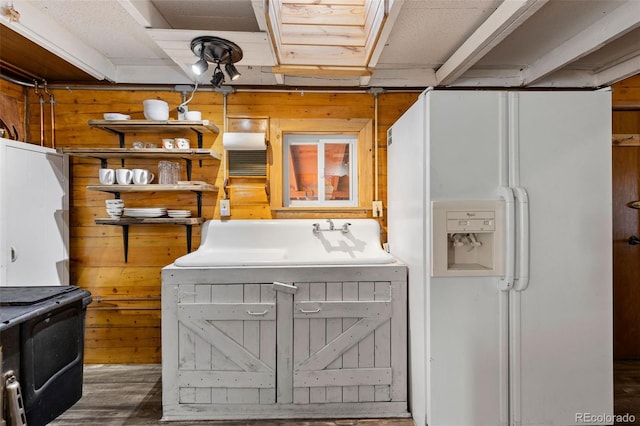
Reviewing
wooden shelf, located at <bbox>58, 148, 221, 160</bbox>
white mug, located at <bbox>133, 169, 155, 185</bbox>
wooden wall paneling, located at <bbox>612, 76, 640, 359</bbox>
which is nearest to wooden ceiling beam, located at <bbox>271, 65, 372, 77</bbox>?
wooden shelf, located at <bbox>58, 148, 221, 160</bbox>

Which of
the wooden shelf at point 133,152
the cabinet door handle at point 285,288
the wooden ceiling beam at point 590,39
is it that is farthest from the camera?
the wooden shelf at point 133,152

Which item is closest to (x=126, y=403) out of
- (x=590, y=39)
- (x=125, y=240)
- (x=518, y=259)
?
(x=125, y=240)

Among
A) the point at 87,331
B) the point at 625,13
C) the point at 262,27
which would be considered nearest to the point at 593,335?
the point at 625,13

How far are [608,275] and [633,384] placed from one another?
4.27ft

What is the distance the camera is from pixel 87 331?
247 cm

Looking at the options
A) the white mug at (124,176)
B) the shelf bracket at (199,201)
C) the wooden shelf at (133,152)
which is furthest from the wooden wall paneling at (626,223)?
the white mug at (124,176)

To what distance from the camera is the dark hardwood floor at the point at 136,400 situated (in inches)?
73.4

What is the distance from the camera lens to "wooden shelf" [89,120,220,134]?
2.20 metres

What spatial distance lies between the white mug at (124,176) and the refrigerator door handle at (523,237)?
2.42 meters

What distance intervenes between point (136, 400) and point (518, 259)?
2427 millimetres

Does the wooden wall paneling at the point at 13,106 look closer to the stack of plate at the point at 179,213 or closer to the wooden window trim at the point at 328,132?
the stack of plate at the point at 179,213

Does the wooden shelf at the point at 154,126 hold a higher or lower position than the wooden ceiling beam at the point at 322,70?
lower

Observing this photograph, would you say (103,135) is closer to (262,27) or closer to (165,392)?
(262,27)

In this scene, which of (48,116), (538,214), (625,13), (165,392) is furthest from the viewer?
(48,116)
